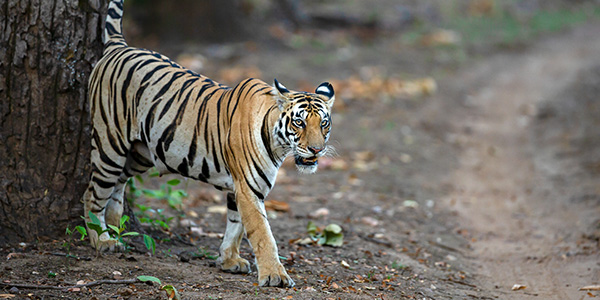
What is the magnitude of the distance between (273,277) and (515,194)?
5276 millimetres

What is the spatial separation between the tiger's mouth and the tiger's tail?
179 centimetres

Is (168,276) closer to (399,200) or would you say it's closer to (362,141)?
(399,200)

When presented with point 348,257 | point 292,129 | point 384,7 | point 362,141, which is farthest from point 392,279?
point 384,7

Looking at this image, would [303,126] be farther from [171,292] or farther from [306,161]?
[171,292]

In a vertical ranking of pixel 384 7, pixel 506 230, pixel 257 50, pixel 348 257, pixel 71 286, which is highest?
pixel 384 7

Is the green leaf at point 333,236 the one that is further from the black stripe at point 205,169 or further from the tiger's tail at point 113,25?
the tiger's tail at point 113,25

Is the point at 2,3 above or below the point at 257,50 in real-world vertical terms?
below

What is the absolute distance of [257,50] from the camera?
14.1 m

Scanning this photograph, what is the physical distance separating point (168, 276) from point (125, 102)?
135 centimetres

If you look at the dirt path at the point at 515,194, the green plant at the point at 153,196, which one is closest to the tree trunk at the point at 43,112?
the green plant at the point at 153,196

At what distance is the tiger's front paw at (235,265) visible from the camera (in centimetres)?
473

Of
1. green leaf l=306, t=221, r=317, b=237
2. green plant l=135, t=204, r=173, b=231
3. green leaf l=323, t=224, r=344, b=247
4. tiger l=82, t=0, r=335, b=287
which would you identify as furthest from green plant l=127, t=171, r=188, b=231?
green leaf l=323, t=224, r=344, b=247

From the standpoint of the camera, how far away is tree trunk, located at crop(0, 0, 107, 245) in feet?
15.3

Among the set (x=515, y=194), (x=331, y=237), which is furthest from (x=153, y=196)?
(x=515, y=194)
